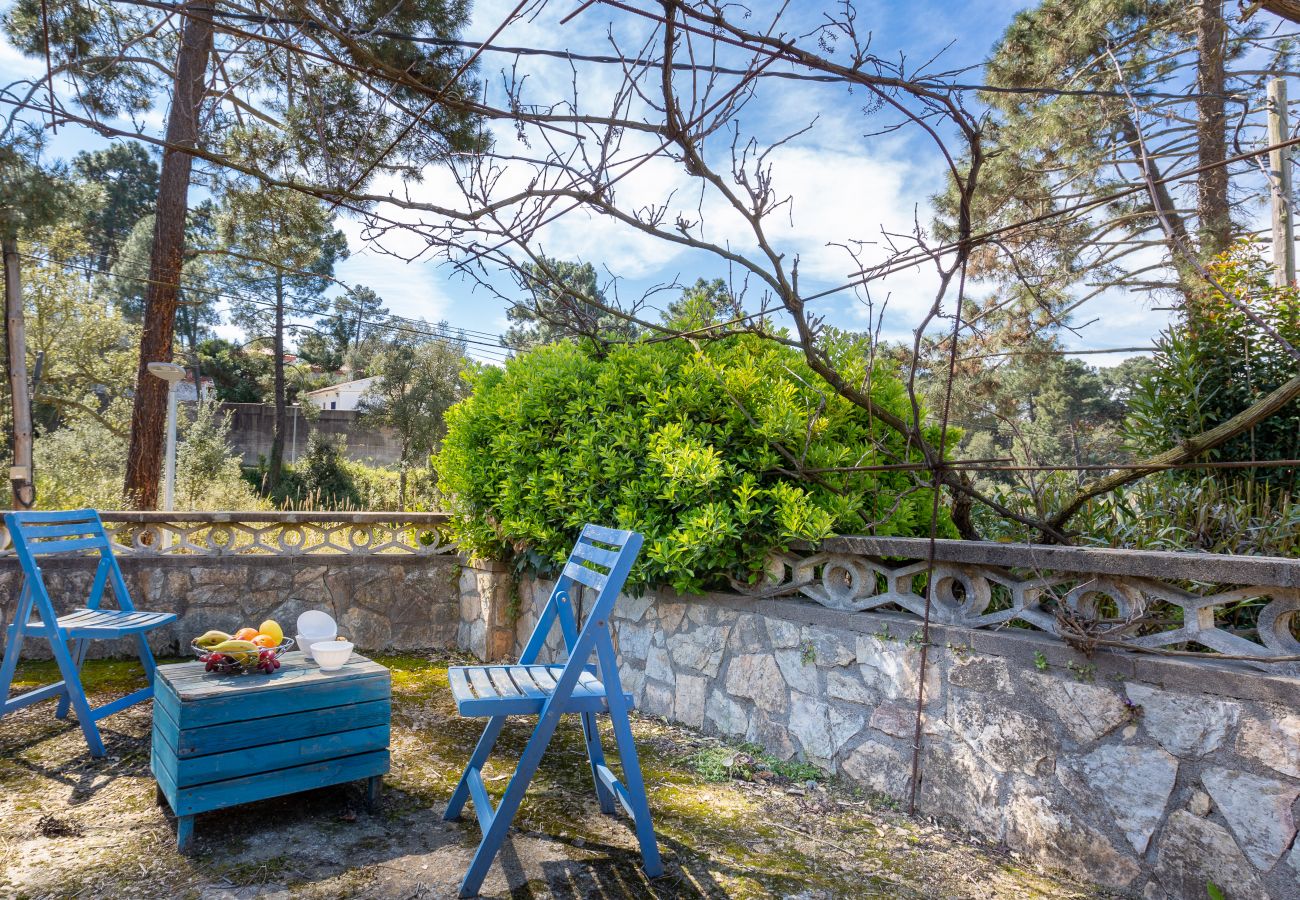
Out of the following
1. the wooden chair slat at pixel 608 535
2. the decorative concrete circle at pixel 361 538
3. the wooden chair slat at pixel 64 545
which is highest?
the wooden chair slat at pixel 608 535

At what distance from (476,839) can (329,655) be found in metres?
0.80

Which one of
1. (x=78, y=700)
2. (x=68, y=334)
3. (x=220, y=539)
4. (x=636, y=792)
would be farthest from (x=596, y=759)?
(x=68, y=334)

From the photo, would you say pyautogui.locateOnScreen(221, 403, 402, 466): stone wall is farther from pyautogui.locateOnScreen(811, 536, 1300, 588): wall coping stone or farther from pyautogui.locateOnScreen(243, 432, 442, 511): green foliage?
pyautogui.locateOnScreen(811, 536, 1300, 588): wall coping stone

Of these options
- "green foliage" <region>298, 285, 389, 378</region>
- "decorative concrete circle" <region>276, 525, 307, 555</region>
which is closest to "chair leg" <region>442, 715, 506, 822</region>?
"decorative concrete circle" <region>276, 525, 307, 555</region>

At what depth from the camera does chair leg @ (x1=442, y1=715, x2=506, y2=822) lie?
7.58 ft

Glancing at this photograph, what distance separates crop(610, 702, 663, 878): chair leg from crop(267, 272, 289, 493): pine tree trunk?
1756 centimetres

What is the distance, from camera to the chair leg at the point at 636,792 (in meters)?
2.10

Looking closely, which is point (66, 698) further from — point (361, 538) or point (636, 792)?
point (636, 792)

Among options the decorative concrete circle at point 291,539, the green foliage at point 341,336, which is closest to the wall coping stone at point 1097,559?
the decorative concrete circle at point 291,539

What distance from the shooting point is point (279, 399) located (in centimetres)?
1894

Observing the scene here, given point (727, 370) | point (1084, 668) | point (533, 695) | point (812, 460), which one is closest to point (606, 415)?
point (727, 370)

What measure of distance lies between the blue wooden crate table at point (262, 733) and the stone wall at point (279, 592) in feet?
7.29

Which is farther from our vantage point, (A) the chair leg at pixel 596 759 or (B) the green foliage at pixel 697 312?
(B) the green foliage at pixel 697 312

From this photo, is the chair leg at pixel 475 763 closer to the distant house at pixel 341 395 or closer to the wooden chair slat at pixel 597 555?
the wooden chair slat at pixel 597 555
